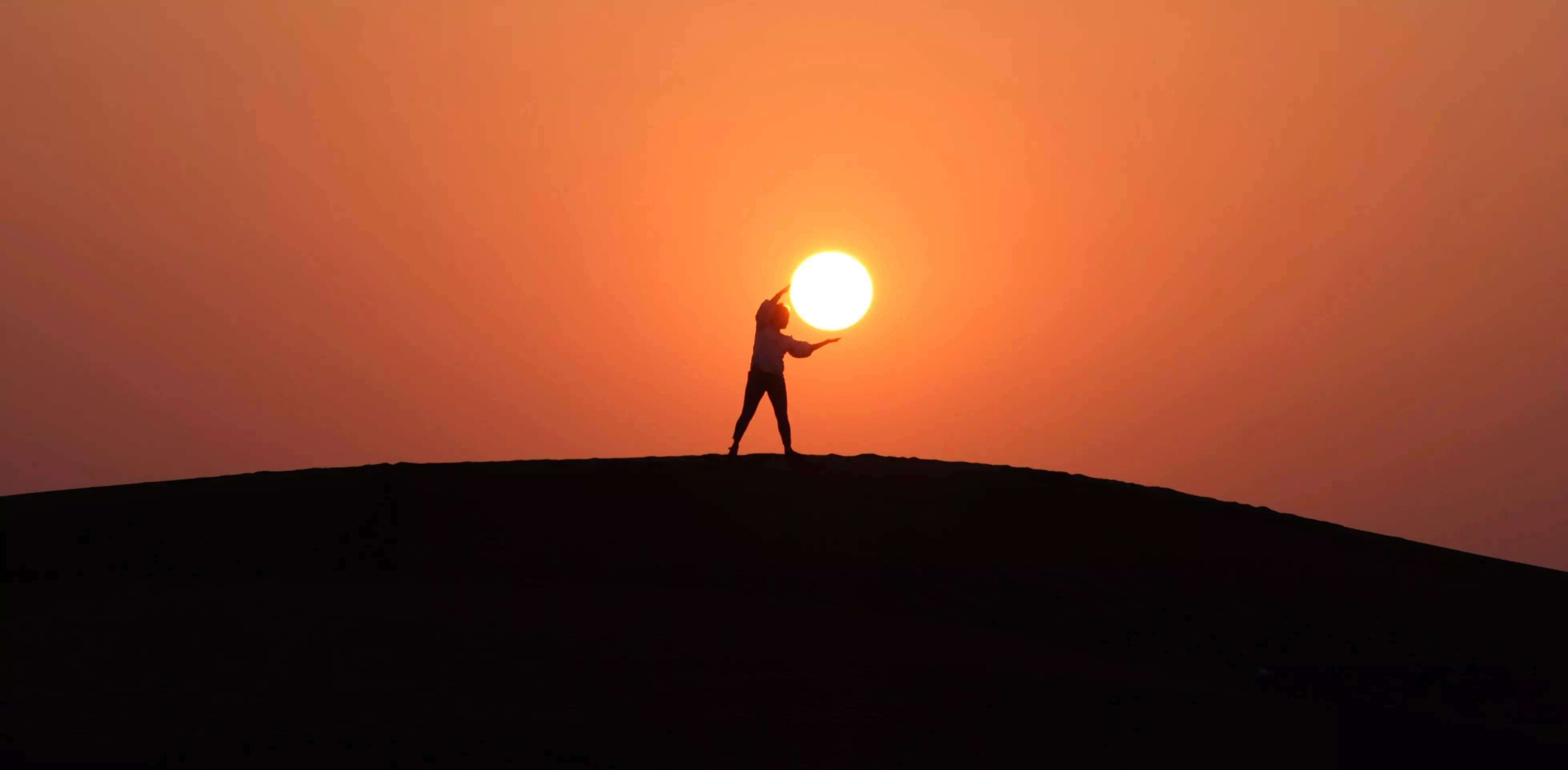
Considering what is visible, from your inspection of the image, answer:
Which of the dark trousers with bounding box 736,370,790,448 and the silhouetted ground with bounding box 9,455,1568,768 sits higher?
the dark trousers with bounding box 736,370,790,448

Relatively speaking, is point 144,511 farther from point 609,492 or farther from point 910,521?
point 910,521

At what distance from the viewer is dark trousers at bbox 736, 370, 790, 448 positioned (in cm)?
1545

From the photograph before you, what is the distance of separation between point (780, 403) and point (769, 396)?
1.12 feet

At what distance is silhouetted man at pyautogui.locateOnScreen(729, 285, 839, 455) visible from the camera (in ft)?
50.4

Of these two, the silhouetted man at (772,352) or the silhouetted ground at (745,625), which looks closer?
the silhouetted ground at (745,625)

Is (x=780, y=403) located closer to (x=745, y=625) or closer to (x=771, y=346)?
(x=771, y=346)

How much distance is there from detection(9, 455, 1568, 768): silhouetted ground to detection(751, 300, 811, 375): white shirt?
5.08ft

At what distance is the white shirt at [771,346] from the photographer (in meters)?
15.4

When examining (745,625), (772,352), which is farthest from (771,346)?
(745,625)

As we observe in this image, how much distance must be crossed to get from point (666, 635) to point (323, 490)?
8.53m

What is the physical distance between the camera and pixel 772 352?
50.4 ft

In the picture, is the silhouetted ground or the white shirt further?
the white shirt

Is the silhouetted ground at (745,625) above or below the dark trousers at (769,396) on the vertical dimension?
below

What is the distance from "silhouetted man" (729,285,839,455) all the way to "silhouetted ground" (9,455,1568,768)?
1175 mm
